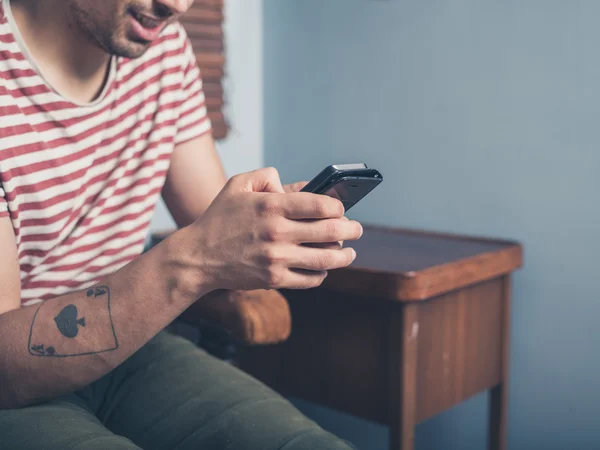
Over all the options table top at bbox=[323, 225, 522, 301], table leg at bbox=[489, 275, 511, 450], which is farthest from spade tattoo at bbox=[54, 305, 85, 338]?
table leg at bbox=[489, 275, 511, 450]

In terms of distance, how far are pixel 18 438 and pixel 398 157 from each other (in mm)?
1147

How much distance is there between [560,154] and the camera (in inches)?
58.4

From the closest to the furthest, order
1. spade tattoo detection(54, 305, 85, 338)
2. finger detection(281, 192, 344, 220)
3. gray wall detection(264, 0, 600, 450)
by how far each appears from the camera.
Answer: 1. finger detection(281, 192, 344, 220)
2. spade tattoo detection(54, 305, 85, 338)
3. gray wall detection(264, 0, 600, 450)

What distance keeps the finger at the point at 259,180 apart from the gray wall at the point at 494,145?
2.94ft

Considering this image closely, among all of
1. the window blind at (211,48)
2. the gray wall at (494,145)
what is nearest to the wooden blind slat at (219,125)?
the window blind at (211,48)

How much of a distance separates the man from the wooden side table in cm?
35

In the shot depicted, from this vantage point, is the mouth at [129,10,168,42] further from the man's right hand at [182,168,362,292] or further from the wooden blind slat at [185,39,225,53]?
the wooden blind slat at [185,39,225,53]

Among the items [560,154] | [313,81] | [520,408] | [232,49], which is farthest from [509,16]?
[520,408]

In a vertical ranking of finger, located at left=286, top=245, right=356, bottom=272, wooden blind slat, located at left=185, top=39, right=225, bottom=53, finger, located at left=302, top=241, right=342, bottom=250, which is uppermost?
wooden blind slat, located at left=185, top=39, right=225, bottom=53

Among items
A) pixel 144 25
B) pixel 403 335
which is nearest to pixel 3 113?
pixel 144 25

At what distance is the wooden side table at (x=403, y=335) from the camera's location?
127 cm

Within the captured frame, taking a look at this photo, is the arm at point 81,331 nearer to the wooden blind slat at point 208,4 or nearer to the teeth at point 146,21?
the teeth at point 146,21

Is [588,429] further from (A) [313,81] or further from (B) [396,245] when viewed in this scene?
(A) [313,81]

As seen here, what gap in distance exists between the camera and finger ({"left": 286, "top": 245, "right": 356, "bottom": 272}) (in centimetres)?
77
